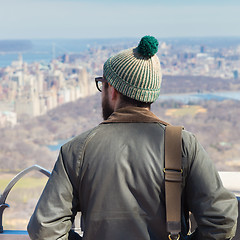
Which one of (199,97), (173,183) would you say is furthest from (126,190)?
(199,97)

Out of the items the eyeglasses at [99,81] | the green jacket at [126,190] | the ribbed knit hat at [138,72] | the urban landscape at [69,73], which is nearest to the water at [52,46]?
the urban landscape at [69,73]

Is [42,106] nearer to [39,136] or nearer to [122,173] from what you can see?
[39,136]

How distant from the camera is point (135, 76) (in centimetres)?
126

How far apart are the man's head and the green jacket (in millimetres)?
96

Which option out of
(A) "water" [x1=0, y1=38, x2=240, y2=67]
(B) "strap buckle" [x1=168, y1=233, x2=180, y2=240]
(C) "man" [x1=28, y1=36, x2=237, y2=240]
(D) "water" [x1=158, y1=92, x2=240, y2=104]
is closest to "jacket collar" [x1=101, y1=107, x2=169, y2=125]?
(C) "man" [x1=28, y1=36, x2=237, y2=240]

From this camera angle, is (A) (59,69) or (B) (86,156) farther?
(A) (59,69)

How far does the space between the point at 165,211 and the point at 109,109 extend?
35 centimetres

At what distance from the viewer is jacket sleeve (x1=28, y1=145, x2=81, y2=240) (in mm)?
1188

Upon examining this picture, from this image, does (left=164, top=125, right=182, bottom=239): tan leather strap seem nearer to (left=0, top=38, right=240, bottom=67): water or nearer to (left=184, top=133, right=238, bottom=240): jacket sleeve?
(left=184, top=133, right=238, bottom=240): jacket sleeve

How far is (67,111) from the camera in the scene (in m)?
63.0

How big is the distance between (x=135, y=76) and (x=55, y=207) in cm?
44

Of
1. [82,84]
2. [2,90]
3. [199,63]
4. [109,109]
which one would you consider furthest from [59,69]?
[109,109]

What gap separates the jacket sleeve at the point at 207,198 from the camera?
1151 mm

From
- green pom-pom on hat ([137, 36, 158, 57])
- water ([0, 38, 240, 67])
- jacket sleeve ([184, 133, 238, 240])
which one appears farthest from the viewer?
water ([0, 38, 240, 67])
